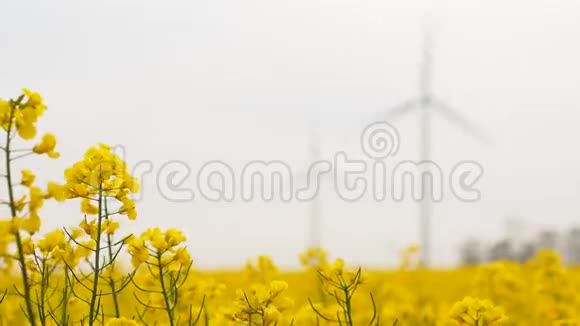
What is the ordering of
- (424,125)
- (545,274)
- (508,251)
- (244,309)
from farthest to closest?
(508,251)
(424,125)
(545,274)
(244,309)

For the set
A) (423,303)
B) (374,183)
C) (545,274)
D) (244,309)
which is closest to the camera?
(244,309)

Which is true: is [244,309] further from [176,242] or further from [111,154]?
[111,154]

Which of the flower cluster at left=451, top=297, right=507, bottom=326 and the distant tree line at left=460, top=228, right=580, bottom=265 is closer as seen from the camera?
the flower cluster at left=451, top=297, right=507, bottom=326

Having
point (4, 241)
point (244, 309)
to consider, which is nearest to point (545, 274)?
point (244, 309)

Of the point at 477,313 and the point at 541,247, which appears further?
the point at 541,247

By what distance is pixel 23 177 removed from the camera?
2320mm

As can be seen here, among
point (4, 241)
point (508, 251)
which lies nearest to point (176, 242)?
point (4, 241)

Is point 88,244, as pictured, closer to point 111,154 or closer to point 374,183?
point 111,154

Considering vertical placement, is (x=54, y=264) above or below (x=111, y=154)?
below

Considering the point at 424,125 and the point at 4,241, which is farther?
the point at 424,125

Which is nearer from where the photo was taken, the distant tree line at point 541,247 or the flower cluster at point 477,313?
the flower cluster at point 477,313

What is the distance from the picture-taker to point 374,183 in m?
3.53

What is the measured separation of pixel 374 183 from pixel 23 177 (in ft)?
5.31

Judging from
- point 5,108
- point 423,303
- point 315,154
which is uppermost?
point 315,154
